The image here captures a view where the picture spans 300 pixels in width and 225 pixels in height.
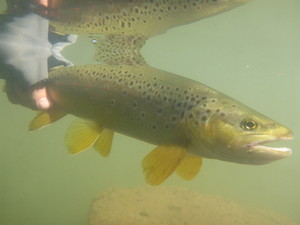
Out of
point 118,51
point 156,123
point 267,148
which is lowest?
point 156,123

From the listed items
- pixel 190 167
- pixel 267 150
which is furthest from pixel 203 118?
pixel 267 150

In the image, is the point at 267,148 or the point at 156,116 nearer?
the point at 267,148

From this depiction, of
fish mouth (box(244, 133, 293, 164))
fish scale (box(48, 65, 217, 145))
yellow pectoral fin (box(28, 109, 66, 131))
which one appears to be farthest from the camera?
yellow pectoral fin (box(28, 109, 66, 131))

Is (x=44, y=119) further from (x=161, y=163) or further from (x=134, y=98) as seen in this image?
(x=161, y=163)

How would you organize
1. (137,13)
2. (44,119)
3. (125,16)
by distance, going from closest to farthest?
1. (44,119)
2. (137,13)
3. (125,16)

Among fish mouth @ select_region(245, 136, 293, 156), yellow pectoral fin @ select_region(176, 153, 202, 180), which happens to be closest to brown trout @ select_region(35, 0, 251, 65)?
yellow pectoral fin @ select_region(176, 153, 202, 180)

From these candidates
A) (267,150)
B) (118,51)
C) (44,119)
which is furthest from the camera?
(118,51)

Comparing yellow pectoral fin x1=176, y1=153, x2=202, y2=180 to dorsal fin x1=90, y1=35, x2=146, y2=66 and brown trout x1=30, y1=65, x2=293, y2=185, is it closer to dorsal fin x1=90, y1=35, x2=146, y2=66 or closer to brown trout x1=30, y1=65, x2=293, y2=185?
brown trout x1=30, y1=65, x2=293, y2=185
